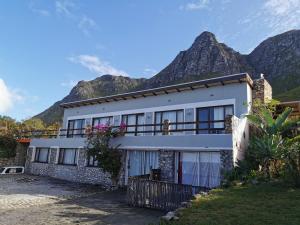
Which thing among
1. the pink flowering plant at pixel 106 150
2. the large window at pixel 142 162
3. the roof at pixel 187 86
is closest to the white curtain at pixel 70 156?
the pink flowering plant at pixel 106 150

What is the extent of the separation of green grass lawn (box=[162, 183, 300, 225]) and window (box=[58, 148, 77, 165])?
17.7m

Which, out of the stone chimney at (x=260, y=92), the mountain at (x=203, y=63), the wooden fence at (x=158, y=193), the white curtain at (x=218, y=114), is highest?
the mountain at (x=203, y=63)

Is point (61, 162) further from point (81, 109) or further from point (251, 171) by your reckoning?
point (251, 171)

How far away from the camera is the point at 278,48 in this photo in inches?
5344

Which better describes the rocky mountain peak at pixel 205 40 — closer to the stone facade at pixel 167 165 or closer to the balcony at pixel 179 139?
the balcony at pixel 179 139

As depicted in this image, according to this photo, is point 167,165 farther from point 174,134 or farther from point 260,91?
point 260,91

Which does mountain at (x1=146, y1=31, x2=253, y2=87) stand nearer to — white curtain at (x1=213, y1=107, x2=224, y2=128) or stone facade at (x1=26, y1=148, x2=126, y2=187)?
stone facade at (x1=26, y1=148, x2=126, y2=187)

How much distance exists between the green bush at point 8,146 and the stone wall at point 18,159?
0.62 m

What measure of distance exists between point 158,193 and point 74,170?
14.5 m

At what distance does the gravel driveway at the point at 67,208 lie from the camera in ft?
38.7

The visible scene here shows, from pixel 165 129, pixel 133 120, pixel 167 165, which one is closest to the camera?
pixel 167 165

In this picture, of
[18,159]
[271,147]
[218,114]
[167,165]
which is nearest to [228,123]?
[271,147]

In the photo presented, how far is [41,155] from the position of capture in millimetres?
31422

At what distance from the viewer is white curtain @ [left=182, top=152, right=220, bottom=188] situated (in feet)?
57.1
